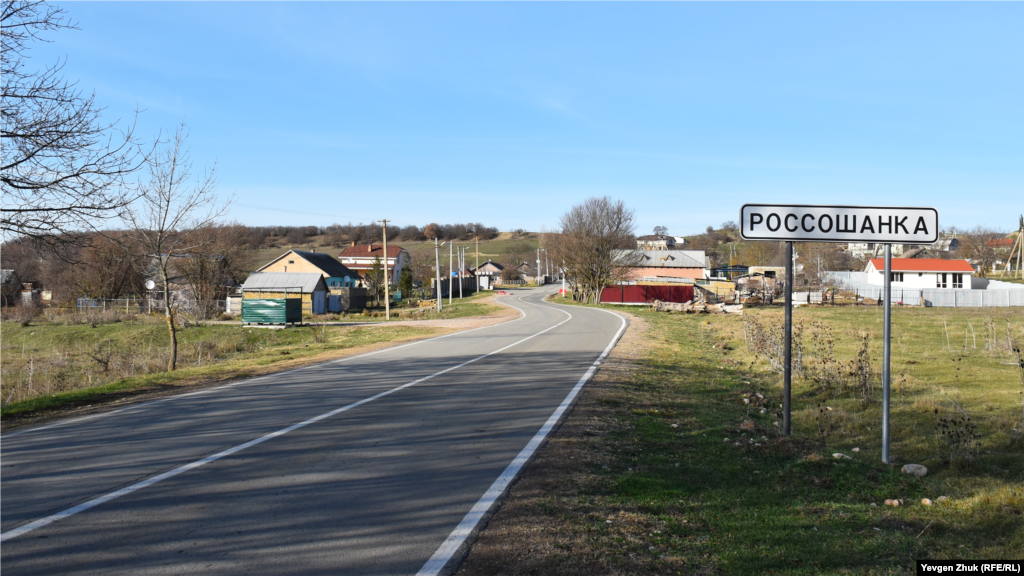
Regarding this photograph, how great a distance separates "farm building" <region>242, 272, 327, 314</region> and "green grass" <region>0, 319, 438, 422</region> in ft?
32.9

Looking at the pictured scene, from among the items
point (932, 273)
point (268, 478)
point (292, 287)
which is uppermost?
point (932, 273)

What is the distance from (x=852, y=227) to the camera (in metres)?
6.55

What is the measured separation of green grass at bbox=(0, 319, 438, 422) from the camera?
12.4 metres

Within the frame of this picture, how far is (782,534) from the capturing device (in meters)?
4.50

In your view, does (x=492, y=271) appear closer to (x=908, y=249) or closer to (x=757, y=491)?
(x=908, y=249)

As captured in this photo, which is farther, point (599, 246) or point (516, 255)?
point (516, 255)

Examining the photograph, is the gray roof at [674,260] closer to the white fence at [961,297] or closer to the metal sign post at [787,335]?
the white fence at [961,297]

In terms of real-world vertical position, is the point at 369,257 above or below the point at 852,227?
above

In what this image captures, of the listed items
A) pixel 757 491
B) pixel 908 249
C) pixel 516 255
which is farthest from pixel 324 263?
pixel 908 249

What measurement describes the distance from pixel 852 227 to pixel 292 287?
5339 cm

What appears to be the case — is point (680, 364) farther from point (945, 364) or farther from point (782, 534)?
point (782, 534)

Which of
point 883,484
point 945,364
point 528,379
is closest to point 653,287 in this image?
point 945,364

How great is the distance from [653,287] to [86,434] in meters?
53.6

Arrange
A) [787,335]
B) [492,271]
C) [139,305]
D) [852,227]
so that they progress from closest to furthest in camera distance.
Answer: [852,227], [787,335], [139,305], [492,271]
